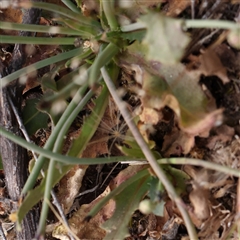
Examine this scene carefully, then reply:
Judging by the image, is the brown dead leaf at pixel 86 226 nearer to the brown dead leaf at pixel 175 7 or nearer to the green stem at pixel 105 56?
the green stem at pixel 105 56

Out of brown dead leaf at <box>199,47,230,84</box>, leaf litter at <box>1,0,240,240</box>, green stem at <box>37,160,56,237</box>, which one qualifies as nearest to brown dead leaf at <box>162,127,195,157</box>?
leaf litter at <box>1,0,240,240</box>

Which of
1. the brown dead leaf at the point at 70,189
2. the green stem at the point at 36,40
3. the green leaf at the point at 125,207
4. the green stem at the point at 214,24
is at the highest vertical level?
the green stem at the point at 36,40

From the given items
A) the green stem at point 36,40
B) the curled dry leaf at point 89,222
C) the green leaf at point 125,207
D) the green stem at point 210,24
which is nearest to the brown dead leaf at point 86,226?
the curled dry leaf at point 89,222

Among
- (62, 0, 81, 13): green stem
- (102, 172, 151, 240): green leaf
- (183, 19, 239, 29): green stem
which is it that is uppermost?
(62, 0, 81, 13): green stem

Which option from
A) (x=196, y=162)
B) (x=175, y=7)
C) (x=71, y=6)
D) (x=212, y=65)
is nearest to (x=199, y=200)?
(x=196, y=162)

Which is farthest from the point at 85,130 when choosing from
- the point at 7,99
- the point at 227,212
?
the point at 227,212

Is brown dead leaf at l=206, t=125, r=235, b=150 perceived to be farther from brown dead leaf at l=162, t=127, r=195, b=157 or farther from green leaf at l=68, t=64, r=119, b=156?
green leaf at l=68, t=64, r=119, b=156

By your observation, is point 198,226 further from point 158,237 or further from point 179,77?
point 179,77
